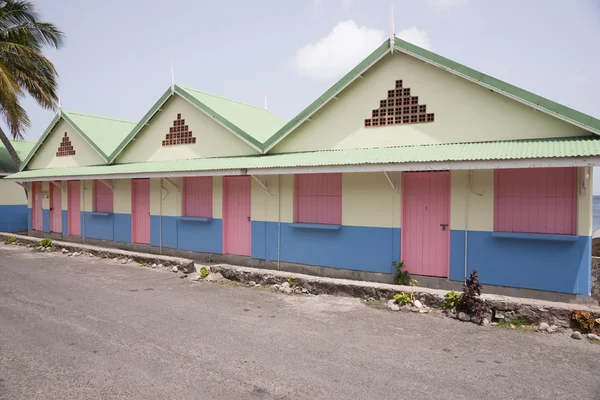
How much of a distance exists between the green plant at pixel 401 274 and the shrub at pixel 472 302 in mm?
1831

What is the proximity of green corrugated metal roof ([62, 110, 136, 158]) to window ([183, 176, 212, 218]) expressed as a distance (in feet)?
15.6

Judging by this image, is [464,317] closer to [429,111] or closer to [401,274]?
[401,274]

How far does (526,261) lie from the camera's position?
814 centimetres

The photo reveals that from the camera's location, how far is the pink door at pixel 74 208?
17469mm

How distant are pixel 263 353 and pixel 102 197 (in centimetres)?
1281

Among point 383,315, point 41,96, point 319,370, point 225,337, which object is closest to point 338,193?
point 383,315

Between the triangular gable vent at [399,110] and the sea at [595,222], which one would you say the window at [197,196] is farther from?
the sea at [595,222]

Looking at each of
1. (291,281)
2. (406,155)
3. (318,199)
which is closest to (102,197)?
(318,199)

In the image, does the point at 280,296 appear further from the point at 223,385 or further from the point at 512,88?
the point at 512,88

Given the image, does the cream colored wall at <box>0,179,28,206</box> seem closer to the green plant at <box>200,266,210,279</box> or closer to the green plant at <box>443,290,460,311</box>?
the green plant at <box>200,266,210,279</box>

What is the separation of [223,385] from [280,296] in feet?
13.9

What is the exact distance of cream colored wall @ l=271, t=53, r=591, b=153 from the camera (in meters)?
8.57

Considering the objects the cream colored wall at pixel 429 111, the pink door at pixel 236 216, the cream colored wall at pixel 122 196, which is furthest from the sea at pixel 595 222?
the cream colored wall at pixel 122 196

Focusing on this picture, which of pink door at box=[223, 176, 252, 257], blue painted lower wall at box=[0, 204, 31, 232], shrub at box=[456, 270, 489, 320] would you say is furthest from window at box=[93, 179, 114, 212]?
shrub at box=[456, 270, 489, 320]
